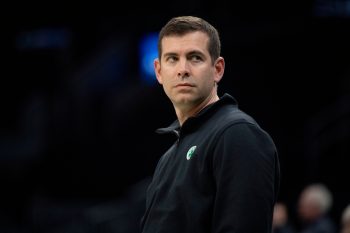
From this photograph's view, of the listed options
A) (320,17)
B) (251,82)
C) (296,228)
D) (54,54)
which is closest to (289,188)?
(296,228)

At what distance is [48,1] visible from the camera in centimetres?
1355

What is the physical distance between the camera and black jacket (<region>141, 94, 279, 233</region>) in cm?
241

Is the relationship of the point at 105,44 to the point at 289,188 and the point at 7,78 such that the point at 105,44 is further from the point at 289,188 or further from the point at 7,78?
the point at 289,188

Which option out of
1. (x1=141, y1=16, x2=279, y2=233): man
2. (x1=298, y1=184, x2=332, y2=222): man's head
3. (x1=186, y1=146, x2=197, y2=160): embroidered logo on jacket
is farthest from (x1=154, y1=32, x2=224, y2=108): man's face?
(x1=298, y1=184, x2=332, y2=222): man's head

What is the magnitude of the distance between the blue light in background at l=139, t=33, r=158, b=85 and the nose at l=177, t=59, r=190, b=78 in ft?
29.3

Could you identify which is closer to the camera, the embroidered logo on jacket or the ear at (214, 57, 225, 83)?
the embroidered logo on jacket

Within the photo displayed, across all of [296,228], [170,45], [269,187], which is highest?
[170,45]

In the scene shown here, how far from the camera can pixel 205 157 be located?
255cm

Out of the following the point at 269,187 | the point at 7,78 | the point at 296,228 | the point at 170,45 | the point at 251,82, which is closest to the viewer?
the point at 269,187

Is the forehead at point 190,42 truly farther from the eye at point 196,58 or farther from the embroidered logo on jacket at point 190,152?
the embroidered logo on jacket at point 190,152

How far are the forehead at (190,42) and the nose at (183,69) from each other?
0.05m

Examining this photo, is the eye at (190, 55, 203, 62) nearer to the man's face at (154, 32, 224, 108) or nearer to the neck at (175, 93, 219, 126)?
the man's face at (154, 32, 224, 108)

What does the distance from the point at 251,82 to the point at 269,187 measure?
8.87m

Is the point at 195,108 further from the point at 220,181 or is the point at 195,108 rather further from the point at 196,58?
the point at 220,181
